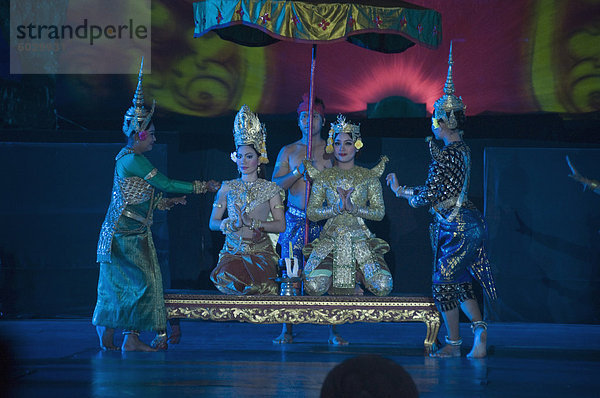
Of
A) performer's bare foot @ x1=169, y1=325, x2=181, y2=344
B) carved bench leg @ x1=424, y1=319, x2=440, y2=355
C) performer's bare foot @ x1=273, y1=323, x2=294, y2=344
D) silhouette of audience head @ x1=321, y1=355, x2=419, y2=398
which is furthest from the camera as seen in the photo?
performer's bare foot @ x1=273, y1=323, x2=294, y2=344

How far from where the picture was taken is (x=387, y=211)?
7113 mm

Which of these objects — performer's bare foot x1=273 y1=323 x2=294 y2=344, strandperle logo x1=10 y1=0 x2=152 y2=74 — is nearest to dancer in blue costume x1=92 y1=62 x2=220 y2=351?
performer's bare foot x1=273 y1=323 x2=294 y2=344

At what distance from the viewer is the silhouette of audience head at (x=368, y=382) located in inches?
76.0

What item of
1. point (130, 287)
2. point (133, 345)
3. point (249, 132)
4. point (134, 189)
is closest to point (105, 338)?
point (133, 345)

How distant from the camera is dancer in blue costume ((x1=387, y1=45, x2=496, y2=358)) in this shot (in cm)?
505

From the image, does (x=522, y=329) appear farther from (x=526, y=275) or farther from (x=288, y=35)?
(x=288, y=35)

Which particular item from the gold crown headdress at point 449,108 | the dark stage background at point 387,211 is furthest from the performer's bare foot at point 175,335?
the gold crown headdress at point 449,108

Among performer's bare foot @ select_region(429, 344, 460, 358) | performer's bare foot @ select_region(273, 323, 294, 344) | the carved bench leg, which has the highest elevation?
the carved bench leg

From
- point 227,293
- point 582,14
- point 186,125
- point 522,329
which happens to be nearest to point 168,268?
point 186,125

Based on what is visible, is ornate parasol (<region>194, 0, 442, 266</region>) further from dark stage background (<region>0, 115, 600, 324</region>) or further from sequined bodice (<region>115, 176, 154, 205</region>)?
dark stage background (<region>0, 115, 600, 324</region>)

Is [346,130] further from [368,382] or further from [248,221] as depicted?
[368,382]

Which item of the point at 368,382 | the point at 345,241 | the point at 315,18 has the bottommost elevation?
the point at 368,382

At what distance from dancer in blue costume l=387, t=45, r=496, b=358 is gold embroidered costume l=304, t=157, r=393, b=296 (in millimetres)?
392

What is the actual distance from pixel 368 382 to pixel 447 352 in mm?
3284
